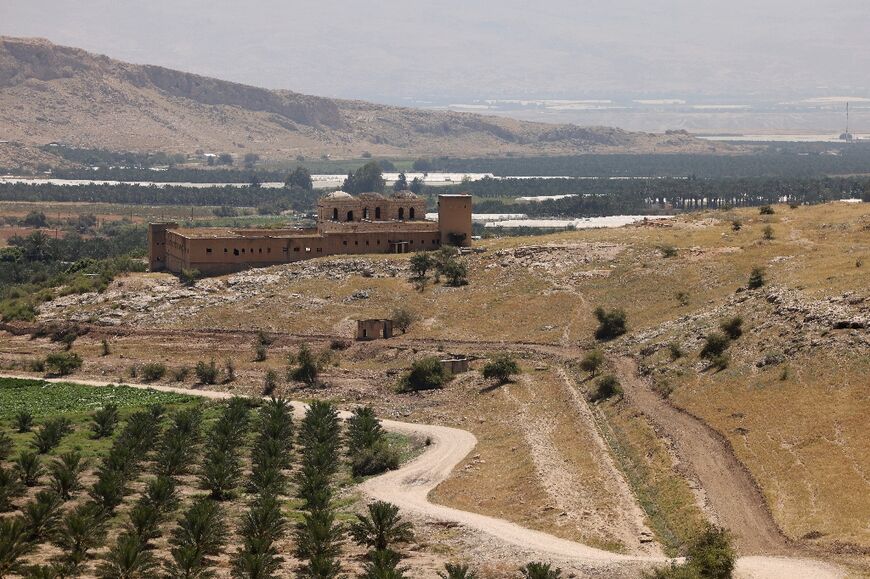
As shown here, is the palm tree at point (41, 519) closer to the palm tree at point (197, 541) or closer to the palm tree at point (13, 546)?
the palm tree at point (13, 546)

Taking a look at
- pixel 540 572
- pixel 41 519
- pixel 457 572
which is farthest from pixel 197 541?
pixel 540 572

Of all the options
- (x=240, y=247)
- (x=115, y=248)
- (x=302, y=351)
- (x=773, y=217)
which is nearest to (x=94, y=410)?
(x=302, y=351)

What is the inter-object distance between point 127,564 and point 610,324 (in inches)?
1472

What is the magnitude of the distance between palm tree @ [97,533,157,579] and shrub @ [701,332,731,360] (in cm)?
2815

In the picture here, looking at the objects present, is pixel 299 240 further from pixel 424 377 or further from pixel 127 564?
pixel 127 564

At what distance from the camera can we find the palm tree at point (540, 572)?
37.3 m

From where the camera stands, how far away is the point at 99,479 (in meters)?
49.9

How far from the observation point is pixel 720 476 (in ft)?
156

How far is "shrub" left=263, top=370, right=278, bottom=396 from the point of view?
232 feet

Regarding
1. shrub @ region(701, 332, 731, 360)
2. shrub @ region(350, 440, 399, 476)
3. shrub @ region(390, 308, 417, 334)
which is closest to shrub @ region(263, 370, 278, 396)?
shrub @ region(390, 308, 417, 334)

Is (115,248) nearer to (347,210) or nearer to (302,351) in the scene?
(347,210)

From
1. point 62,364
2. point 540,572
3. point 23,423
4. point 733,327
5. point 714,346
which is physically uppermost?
point 733,327

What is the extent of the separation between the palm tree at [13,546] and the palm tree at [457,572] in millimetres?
11750

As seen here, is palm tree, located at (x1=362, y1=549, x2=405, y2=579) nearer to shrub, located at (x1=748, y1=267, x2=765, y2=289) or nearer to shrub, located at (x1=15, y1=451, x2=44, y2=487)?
shrub, located at (x1=15, y1=451, x2=44, y2=487)
